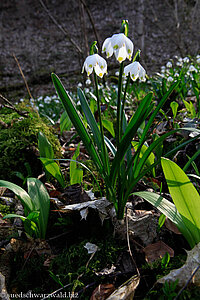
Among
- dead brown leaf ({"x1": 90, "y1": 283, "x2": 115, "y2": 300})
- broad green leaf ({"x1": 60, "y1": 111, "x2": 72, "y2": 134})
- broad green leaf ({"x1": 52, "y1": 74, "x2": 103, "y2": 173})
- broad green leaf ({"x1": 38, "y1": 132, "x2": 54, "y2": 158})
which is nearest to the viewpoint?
dead brown leaf ({"x1": 90, "y1": 283, "x2": 115, "y2": 300})

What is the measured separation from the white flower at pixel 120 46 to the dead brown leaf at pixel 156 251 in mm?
790

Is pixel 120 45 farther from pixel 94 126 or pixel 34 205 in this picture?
pixel 34 205

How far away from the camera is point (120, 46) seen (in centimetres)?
97

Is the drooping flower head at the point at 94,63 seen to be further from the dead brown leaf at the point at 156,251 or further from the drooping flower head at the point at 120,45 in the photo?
the dead brown leaf at the point at 156,251

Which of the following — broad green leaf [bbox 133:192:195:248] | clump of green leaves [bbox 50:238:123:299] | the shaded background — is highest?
the shaded background

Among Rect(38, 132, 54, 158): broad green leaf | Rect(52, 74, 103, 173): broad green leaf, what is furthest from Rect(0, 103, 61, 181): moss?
Rect(52, 74, 103, 173): broad green leaf

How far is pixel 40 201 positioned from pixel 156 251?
1.94 ft

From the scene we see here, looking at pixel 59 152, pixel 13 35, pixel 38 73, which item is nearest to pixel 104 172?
pixel 59 152

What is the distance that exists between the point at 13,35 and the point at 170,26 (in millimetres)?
7184

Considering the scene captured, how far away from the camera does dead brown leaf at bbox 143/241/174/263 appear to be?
3.43 feet

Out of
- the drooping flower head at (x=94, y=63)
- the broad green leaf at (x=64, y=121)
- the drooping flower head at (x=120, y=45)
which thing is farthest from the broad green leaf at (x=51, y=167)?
the broad green leaf at (x=64, y=121)

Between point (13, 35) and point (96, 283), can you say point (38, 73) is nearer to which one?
point (13, 35)

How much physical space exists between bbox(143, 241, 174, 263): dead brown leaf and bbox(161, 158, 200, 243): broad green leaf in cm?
14

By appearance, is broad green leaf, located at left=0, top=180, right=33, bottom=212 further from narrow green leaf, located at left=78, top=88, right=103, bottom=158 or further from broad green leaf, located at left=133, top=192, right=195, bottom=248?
broad green leaf, located at left=133, top=192, right=195, bottom=248
